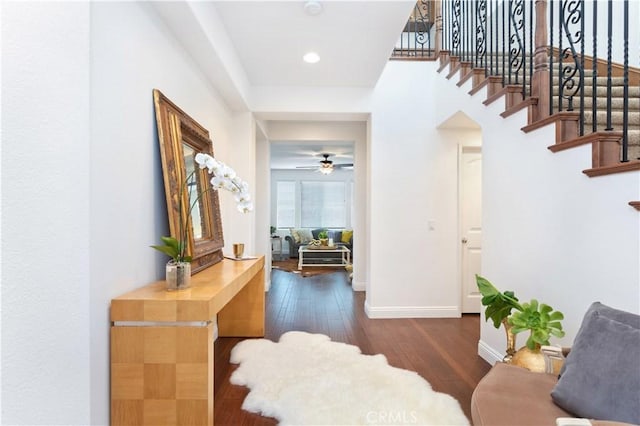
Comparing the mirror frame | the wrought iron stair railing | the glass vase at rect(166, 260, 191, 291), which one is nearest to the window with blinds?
the wrought iron stair railing

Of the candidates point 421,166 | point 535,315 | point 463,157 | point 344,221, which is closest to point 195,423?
point 535,315

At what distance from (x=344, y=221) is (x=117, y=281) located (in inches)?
363

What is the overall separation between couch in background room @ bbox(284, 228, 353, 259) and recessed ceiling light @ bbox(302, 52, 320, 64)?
20.8 ft

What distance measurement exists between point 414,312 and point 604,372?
2898 millimetres

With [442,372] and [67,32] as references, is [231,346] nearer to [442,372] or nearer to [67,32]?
[442,372]

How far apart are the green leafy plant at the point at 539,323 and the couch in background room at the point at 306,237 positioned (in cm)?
729

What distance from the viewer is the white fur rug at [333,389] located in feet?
6.58

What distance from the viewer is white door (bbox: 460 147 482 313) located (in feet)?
14.0

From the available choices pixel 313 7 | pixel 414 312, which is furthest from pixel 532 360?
pixel 313 7

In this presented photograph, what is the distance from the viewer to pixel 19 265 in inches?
39.8

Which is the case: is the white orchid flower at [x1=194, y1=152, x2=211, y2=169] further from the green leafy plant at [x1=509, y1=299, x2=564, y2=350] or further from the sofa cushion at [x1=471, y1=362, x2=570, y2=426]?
the green leafy plant at [x1=509, y1=299, x2=564, y2=350]

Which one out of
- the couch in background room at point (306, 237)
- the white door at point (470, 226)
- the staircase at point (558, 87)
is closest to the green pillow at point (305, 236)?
the couch in background room at point (306, 237)

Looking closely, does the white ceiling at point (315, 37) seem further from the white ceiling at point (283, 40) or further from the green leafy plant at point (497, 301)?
the green leafy plant at point (497, 301)

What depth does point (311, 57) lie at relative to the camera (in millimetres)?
3268
